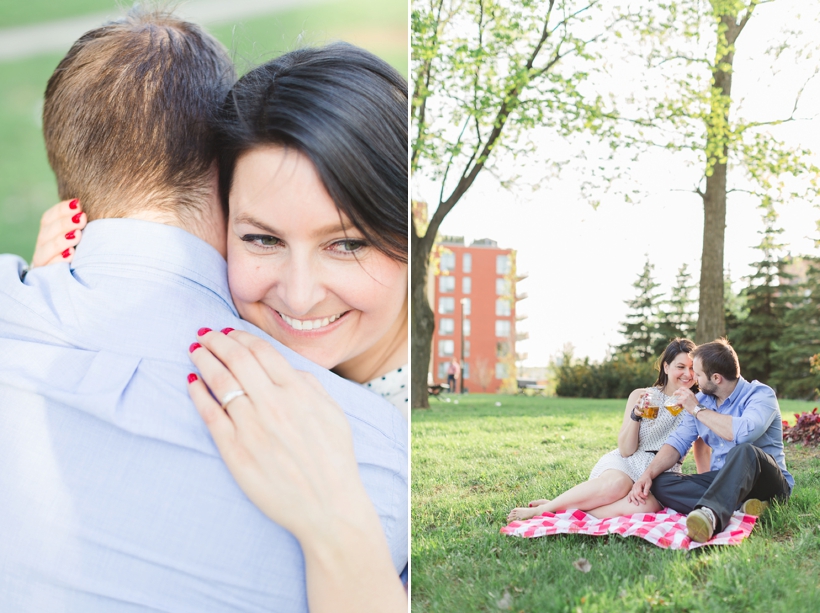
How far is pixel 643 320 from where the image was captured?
238 centimetres

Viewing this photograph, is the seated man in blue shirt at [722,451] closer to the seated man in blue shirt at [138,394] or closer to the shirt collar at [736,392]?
the shirt collar at [736,392]

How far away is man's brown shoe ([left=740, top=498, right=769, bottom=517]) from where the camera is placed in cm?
205

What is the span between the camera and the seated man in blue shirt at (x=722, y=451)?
2.04 metres

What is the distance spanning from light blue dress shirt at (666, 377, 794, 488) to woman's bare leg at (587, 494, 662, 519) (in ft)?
0.62

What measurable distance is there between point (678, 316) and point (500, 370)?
842 mm

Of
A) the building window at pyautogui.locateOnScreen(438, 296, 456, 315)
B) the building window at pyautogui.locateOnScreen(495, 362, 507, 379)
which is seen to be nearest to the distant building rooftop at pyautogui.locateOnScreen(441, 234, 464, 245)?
the building window at pyautogui.locateOnScreen(438, 296, 456, 315)

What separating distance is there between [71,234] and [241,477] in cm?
84

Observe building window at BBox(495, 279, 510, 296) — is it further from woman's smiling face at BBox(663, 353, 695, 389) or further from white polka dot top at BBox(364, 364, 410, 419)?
white polka dot top at BBox(364, 364, 410, 419)

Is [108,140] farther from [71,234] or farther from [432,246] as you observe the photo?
[432,246]

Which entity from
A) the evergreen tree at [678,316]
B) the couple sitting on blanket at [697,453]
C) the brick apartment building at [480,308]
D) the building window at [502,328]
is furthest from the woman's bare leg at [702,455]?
the building window at [502,328]

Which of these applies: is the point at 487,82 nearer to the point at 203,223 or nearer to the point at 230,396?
the point at 203,223

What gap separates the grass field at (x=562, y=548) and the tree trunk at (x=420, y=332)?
3.32 ft

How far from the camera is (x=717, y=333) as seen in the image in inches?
90.4

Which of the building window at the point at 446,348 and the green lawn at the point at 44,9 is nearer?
the green lawn at the point at 44,9
